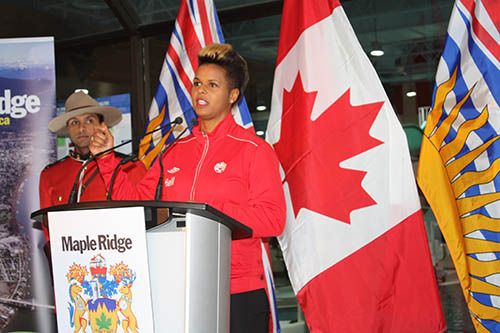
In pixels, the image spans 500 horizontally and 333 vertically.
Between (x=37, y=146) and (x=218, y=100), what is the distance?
211 cm

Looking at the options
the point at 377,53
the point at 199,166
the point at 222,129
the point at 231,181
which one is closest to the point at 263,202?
the point at 231,181

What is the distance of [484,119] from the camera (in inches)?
126

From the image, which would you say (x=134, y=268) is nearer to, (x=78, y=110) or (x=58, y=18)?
(x=78, y=110)

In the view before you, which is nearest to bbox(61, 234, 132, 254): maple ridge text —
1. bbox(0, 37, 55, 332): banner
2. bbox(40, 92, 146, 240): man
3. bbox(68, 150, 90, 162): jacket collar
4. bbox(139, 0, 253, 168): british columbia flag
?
bbox(40, 92, 146, 240): man

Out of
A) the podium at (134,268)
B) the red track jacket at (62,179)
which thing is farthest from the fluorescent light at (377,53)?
the podium at (134,268)

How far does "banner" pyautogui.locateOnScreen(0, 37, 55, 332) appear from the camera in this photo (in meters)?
4.31

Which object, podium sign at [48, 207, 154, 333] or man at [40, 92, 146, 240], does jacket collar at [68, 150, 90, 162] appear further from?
podium sign at [48, 207, 154, 333]

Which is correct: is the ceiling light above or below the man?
above

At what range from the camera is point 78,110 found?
3.97 metres

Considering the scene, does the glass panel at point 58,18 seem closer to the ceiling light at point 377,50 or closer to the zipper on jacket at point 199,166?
the ceiling light at point 377,50

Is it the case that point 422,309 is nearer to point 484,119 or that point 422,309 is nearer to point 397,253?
point 397,253

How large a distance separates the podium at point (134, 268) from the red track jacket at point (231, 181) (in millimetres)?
392

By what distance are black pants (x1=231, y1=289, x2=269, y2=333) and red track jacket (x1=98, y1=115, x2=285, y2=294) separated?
0.09 ft

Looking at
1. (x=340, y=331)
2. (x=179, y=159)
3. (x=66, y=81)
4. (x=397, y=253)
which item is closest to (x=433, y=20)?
(x=397, y=253)
